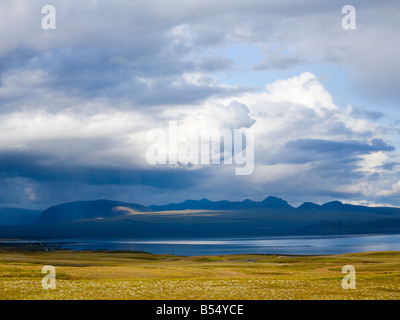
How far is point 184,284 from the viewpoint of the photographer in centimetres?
4947

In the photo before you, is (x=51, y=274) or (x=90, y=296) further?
(x=51, y=274)

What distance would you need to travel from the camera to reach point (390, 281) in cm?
5431
